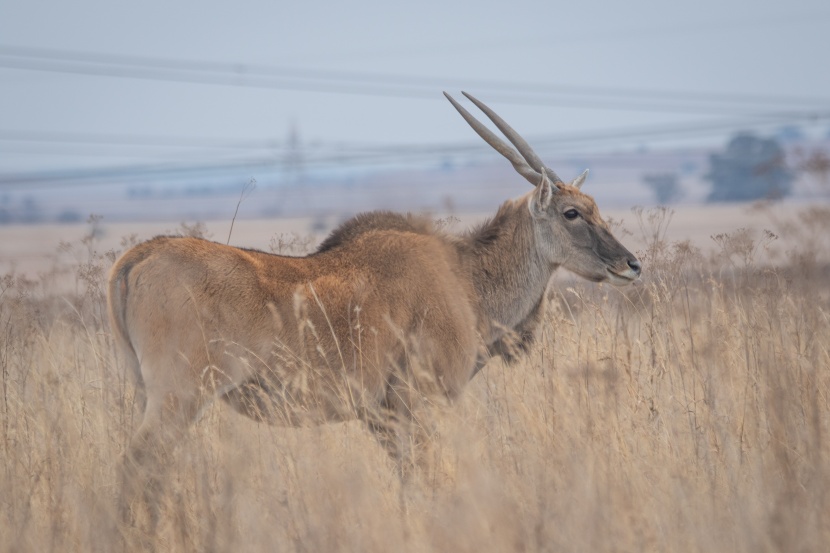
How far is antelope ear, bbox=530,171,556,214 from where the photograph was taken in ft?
26.6

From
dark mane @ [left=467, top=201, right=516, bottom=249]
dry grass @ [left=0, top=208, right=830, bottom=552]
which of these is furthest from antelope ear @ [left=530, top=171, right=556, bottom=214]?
dry grass @ [left=0, top=208, right=830, bottom=552]

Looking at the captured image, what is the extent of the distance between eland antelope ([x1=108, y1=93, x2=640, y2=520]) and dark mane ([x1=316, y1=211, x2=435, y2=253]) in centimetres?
1

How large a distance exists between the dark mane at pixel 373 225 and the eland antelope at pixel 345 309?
0.01 meters

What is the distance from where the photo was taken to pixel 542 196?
26.8 ft

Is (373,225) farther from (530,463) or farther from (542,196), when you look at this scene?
(530,463)

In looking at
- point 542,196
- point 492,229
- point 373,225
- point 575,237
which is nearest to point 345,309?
point 373,225

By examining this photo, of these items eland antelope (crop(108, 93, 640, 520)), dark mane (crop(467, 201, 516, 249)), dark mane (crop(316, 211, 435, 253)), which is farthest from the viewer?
dark mane (crop(467, 201, 516, 249))

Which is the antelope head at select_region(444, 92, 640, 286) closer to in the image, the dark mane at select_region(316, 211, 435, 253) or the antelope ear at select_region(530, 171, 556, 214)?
the antelope ear at select_region(530, 171, 556, 214)

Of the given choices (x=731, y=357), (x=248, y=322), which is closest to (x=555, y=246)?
(x=731, y=357)

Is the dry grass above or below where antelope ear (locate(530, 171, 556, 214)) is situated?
below

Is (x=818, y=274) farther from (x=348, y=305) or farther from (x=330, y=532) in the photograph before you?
(x=348, y=305)

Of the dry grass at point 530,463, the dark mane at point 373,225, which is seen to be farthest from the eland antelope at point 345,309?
the dry grass at point 530,463

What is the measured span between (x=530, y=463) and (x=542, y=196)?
9.96ft

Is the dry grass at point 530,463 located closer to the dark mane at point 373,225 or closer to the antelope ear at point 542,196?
the antelope ear at point 542,196
